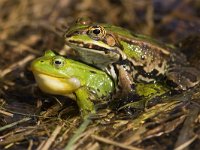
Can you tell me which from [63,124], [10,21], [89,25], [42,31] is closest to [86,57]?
[89,25]

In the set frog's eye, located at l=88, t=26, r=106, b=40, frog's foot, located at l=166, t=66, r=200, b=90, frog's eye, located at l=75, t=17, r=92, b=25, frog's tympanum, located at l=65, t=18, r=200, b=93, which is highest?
frog's eye, located at l=75, t=17, r=92, b=25

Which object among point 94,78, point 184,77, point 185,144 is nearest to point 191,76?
point 184,77

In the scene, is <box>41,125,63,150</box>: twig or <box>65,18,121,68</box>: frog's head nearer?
<box>41,125,63,150</box>: twig

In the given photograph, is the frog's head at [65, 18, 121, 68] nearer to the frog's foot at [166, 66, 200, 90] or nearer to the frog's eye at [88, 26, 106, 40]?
the frog's eye at [88, 26, 106, 40]

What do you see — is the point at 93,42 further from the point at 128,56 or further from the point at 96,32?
the point at 128,56

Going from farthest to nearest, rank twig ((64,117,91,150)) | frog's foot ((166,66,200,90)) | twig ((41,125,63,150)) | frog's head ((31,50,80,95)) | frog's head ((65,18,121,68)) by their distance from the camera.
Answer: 1. frog's foot ((166,66,200,90))
2. frog's head ((65,18,121,68))
3. frog's head ((31,50,80,95))
4. twig ((41,125,63,150))
5. twig ((64,117,91,150))

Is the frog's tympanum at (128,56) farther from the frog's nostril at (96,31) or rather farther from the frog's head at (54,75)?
the frog's head at (54,75)

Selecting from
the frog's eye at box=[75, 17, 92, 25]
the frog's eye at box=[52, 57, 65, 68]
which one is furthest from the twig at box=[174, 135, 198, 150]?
the frog's eye at box=[75, 17, 92, 25]
